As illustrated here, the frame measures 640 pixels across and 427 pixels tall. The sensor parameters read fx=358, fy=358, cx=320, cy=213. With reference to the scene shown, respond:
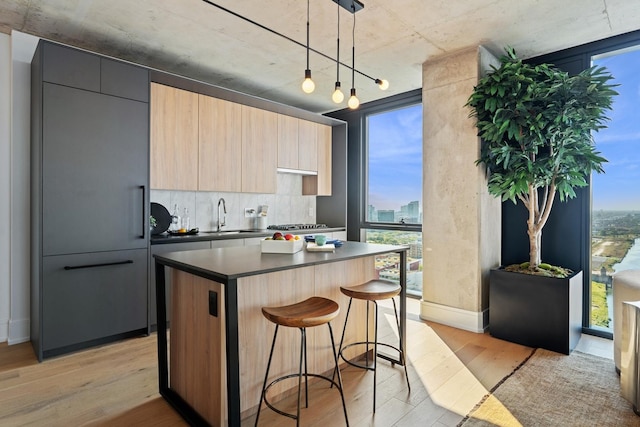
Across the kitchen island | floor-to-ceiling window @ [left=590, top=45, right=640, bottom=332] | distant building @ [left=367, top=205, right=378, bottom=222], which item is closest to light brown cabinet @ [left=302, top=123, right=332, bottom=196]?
distant building @ [left=367, top=205, right=378, bottom=222]

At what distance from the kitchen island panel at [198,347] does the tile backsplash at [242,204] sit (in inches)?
82.1

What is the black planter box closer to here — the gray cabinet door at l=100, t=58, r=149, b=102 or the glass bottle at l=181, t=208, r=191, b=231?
the glass bottle at l=181, t=208, r=191, b=231

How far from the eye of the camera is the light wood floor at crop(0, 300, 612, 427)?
208 cm

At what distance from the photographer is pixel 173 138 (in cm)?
366

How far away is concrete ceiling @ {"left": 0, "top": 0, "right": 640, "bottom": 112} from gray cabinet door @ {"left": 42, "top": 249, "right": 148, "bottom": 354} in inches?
77.3

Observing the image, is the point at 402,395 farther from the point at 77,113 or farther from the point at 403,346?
the point at 77,113

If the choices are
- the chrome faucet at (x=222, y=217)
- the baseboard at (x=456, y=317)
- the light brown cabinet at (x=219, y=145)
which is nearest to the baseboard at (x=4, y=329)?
the light brown cabinet at (x=219, y=145)

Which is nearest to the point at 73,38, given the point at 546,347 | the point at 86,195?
the point at 86,195

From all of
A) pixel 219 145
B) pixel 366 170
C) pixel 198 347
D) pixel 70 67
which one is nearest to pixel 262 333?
pixel 198 347

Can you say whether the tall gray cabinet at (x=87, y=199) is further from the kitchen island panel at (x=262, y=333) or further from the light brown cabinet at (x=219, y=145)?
the kitchen island panel at (x=262, y=333)

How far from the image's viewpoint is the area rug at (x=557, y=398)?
205cm

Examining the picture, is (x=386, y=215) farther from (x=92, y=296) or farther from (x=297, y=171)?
(x=92, y=296)

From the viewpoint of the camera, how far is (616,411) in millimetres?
2125

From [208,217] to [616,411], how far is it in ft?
13.4
